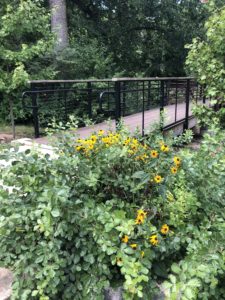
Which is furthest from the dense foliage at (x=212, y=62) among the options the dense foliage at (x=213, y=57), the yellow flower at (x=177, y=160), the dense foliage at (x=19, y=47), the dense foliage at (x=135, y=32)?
the dense foliage at (x=135, y=32)

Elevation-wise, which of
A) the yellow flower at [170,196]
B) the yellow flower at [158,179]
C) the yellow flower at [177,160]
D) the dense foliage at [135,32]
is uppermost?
the dense foliage at [135,32]

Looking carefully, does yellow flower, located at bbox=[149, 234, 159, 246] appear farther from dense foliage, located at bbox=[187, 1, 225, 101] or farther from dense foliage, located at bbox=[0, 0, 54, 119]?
dense foliage, located at bbox=[0, 0, 54, 119]

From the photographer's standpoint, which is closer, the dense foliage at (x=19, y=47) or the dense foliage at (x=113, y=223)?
the dense foliage at (x=113, y=223)

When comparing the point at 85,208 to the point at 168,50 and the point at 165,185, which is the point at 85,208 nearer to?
the point at 165,185

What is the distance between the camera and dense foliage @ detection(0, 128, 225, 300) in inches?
57.7

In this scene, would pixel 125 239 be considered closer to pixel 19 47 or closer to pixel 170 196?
pixel 170 196

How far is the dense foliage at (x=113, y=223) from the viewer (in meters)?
1.47

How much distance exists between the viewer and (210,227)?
1.68 m

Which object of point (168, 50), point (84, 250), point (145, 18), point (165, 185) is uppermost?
point (145, 18)

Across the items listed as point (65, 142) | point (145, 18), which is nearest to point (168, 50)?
point (145, 18)

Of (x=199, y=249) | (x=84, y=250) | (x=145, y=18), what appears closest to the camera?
(x=199, y=249)

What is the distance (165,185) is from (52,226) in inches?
24.4

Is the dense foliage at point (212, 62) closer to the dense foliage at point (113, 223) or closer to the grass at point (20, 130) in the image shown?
the dense foliage at point (113, 223)

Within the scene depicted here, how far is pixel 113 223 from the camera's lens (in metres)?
1.51
